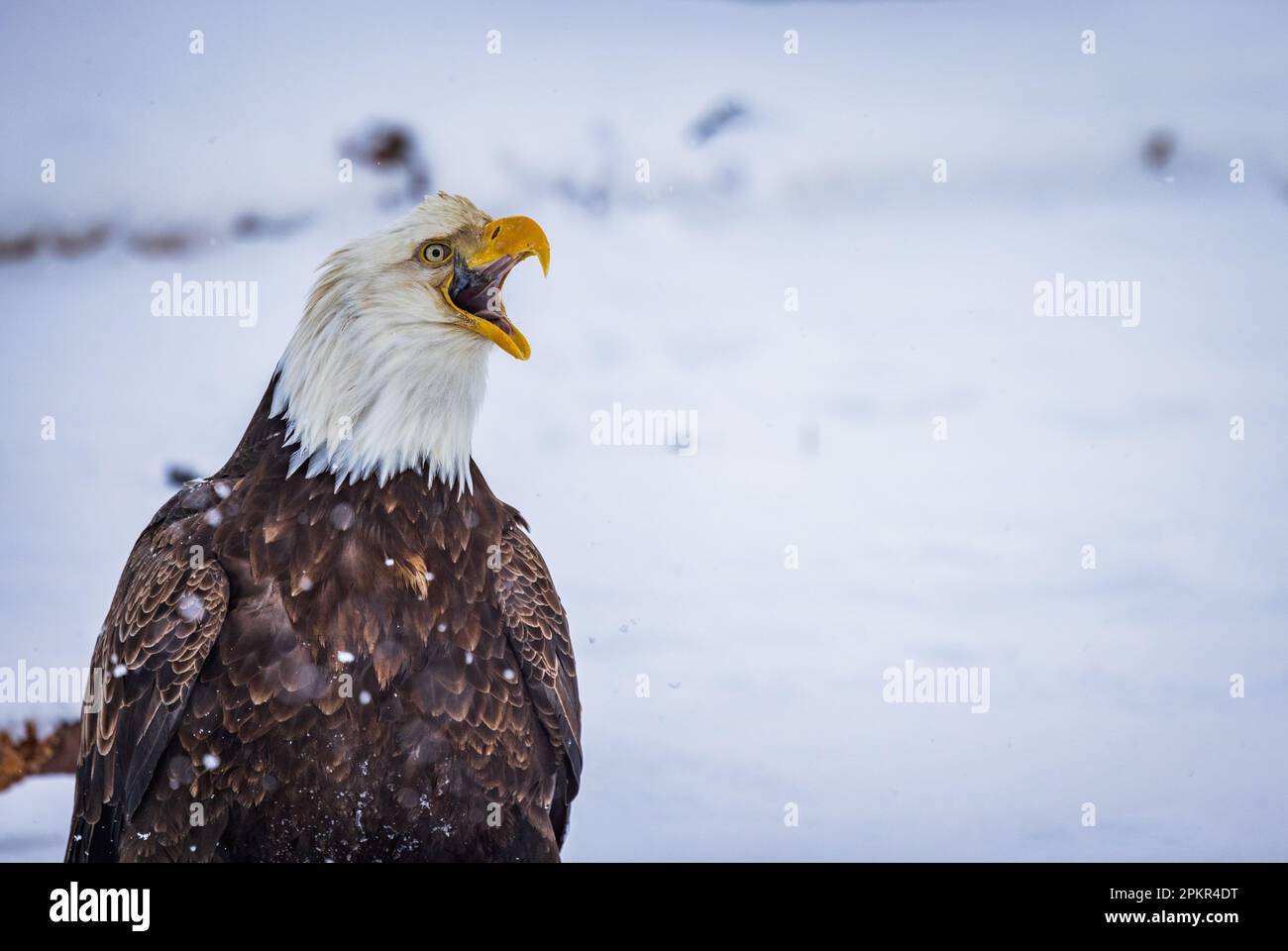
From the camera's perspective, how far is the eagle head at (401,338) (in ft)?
7.78

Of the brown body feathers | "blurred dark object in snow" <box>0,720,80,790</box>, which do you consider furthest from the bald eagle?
"blurred dark object in snow" <box>0,720,80,790</box>

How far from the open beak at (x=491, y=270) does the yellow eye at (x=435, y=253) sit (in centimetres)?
3

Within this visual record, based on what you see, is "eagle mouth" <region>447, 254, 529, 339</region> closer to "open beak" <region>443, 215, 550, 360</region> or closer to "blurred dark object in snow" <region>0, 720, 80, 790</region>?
"open beak" <region>443, 215, 550, 360</region>

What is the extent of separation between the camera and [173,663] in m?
2.21

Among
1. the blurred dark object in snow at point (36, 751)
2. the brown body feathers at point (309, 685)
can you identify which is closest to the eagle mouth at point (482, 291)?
the brown body feathers at point (309, 685)

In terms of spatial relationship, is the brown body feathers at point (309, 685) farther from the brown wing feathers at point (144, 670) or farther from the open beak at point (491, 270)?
the open beak at point (491, 270)

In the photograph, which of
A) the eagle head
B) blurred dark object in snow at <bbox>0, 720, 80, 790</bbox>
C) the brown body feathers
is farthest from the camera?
blurred dark object in snow at <bbox>0, 720, 80, 790</bbox>

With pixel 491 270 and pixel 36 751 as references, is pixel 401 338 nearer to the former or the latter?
pixel 491 270

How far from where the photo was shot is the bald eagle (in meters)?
2.22

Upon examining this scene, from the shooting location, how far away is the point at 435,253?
2404mm

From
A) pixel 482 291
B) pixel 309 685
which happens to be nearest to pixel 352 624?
pixel 309 685
